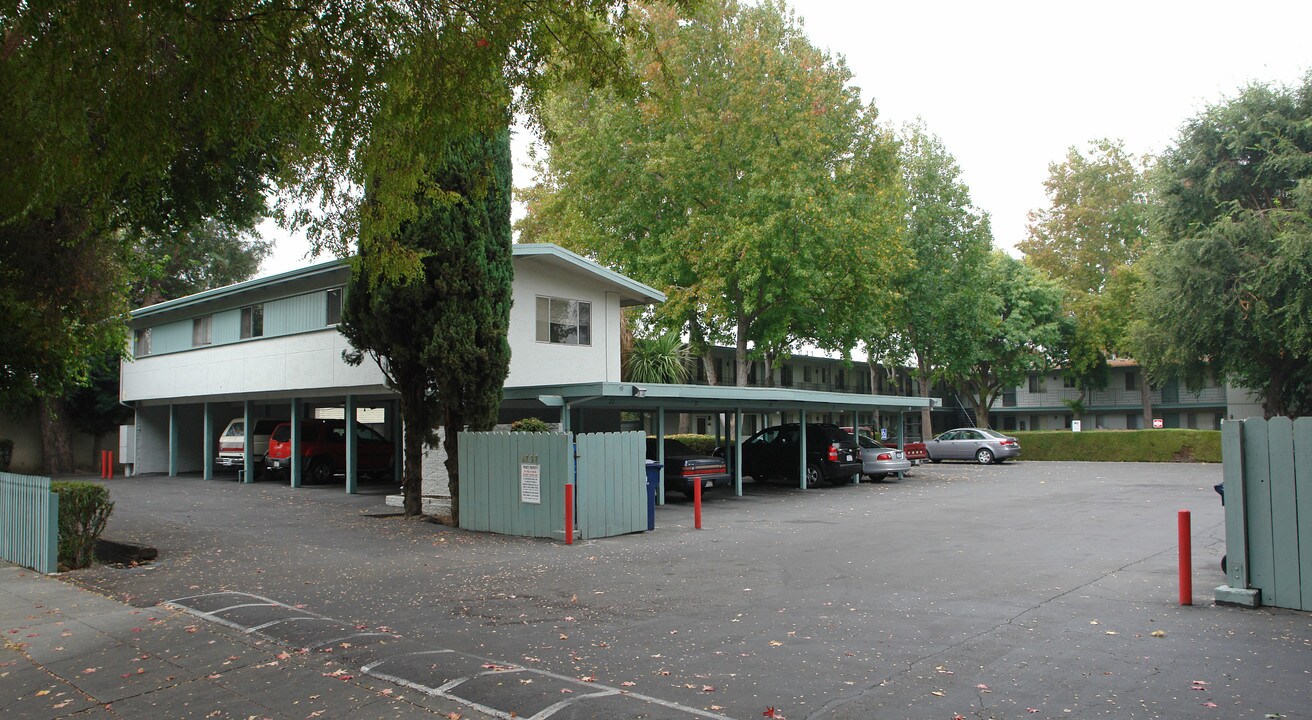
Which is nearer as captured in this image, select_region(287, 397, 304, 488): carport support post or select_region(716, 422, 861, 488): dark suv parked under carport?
select_region(716, 422, 861, 488): dark suv parked under carport

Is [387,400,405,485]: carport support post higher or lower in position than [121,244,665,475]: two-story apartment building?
lower

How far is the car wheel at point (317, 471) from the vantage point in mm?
26141

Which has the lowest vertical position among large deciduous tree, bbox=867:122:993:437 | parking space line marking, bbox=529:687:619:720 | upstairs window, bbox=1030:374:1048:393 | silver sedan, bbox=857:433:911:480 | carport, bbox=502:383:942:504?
parking space line marking, bbox=529:687:619:720

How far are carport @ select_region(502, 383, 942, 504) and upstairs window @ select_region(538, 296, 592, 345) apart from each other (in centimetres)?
168

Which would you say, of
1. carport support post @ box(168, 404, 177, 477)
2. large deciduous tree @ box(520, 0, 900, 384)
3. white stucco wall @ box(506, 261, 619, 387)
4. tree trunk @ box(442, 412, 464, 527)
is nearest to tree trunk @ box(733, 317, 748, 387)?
large deciduous tree @ box(520, 0, 900, 384)

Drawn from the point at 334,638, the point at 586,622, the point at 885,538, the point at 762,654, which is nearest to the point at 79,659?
the point at 334,638

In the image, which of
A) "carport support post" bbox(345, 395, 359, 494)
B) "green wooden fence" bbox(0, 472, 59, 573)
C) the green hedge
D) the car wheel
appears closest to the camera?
"green wooden fence" bbox(0, 472, 59, 573)

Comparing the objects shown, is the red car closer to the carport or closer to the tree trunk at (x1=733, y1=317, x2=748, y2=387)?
the carport

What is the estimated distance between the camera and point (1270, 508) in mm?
8023

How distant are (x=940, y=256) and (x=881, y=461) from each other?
61.0ft

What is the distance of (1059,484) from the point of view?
77.3ft

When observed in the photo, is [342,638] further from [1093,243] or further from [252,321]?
[1093,243]

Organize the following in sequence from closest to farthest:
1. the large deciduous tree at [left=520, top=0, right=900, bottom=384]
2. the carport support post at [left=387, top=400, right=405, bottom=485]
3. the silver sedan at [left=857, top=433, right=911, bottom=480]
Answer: the silver sedan at [left=857, top=433, right=911, bottom=480]
the carport support post at [left=387, top=400, right=405, bottom=485]
the large deciduous tree at [left=520, top=0, right=900, bottom=384]

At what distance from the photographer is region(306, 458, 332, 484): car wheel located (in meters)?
26.1
